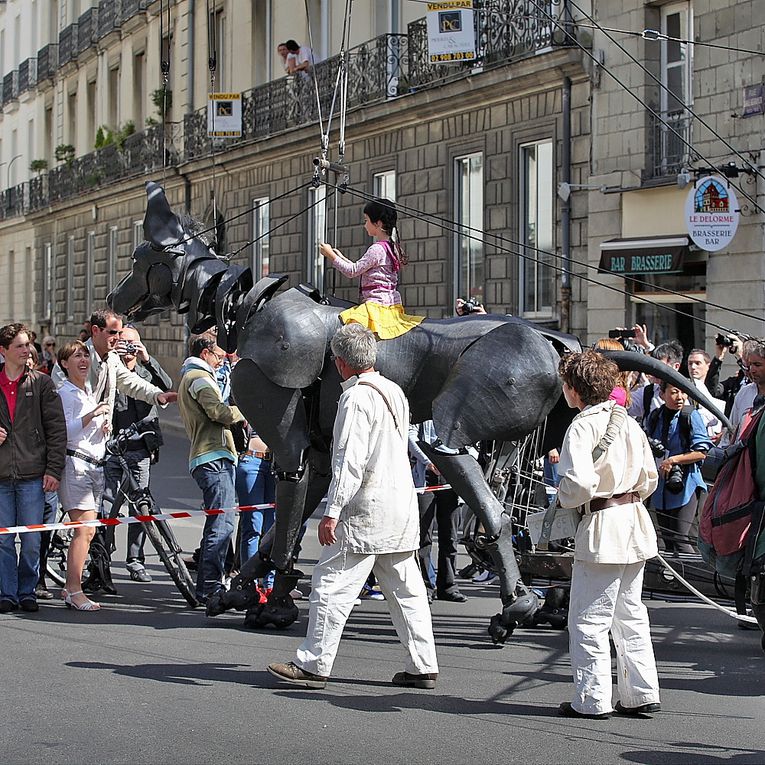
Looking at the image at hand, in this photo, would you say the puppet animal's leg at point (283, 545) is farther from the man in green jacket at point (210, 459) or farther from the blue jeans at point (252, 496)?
the blue jeans at point (252, 496)

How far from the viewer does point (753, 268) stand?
17.1 meters

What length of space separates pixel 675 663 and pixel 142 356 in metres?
5.07

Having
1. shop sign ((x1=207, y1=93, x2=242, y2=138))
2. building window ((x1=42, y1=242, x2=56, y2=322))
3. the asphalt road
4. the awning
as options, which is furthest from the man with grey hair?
building window ((x1=42, y1=242, x2=56, y2=322))

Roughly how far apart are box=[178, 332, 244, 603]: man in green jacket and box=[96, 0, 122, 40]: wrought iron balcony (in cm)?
3188

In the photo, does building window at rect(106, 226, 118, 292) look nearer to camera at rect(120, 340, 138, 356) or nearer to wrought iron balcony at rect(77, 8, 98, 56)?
wrought iron balcony at rect(77, 8, 98, 56)

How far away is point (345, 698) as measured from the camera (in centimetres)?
665

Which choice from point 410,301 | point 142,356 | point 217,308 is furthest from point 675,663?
point 410,301

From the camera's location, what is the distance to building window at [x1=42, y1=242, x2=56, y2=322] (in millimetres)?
47156

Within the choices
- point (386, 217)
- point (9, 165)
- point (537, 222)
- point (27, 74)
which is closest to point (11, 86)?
point (27, 74)

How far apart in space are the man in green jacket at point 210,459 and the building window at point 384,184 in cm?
1618

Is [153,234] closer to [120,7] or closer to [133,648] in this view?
[133,648]

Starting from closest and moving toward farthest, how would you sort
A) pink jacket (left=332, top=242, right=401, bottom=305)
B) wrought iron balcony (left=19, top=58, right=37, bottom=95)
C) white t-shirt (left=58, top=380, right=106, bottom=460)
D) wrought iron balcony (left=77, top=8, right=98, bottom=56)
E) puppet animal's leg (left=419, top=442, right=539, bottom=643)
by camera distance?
puppet animal's leg (left=419, top=442, right=539, bottom=643) → pink jacket (left=332, top=242, right=401, bottom=305) → white t-shirt (left=58, top=380, right=106, bottom=460) → wrought iron balcony (left=77, top=8, right=98, bottom=56) → wrought iron balcony (left=19, top=58, right=37, bottom=95)

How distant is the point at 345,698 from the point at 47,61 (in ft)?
148

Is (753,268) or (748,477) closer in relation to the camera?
(748,477)
